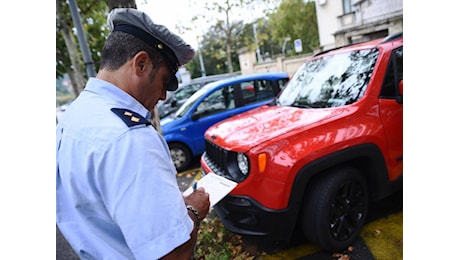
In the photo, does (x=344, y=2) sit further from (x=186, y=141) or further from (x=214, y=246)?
(x=214, y=246)

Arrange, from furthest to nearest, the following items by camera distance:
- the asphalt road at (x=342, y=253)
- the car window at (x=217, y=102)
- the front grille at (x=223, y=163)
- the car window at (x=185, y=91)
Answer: the car window at (x=185, y=91) < the car window at (x=217, y=102) < the asphalt road at (x=342, y=253) < the front grille at (x=223, y=163)

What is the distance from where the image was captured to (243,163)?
2.56 metres

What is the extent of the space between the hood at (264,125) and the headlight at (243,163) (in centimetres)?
9

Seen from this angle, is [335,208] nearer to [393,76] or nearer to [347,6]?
[393,76]

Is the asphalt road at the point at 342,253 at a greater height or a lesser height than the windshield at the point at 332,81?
lesser

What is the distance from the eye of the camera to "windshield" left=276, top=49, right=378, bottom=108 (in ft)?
9.77

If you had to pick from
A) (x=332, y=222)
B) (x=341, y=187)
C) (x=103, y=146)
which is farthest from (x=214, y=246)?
(x=103, y=146)

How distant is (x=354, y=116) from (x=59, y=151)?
2.35 metres

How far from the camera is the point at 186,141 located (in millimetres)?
5699

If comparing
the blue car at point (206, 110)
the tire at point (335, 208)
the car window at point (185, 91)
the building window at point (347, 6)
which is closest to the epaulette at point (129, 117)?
the tire at point (335, 208)

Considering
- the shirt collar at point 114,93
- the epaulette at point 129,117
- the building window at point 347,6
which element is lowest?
the epaulette at point 129,117

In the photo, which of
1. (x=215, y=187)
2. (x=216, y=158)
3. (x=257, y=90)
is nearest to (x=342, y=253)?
(x=216, y=158)

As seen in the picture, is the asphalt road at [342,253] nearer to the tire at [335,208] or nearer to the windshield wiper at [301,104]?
the tire at [335,208]

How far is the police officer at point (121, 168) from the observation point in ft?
3.06
